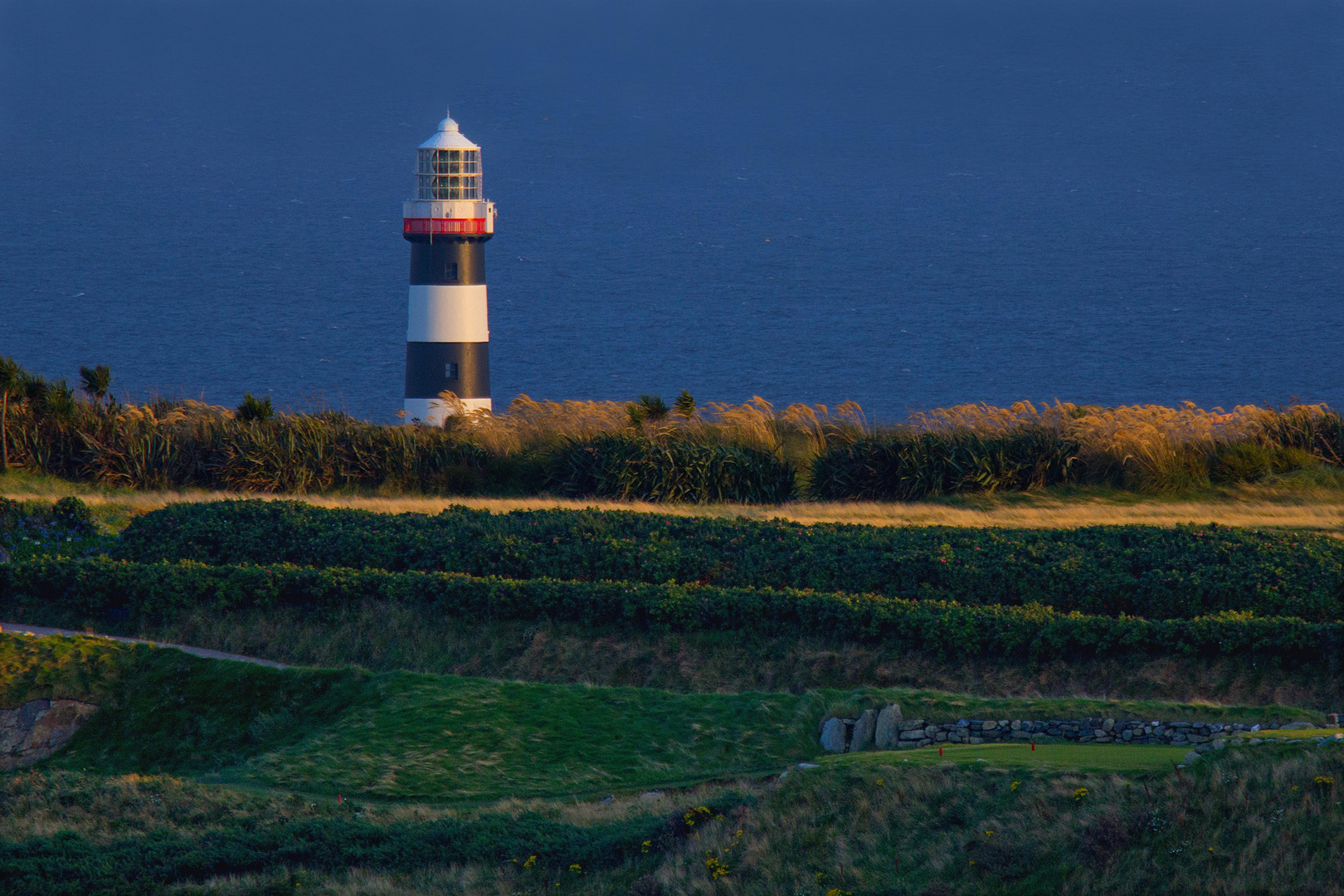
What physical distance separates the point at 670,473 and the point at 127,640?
30.7ft

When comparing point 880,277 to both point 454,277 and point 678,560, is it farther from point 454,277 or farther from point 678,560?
point 678,560

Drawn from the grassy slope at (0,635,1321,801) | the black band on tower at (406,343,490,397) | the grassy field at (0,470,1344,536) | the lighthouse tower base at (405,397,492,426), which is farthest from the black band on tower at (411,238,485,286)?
the grassy slope at (0,635,1321,801)

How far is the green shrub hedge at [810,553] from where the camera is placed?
14.4 metres

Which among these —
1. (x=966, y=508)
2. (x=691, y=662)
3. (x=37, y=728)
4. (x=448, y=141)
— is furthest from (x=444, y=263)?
(x=37, y=728)

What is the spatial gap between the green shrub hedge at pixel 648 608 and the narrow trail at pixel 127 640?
19.7 inches

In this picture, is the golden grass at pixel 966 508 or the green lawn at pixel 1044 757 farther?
the golden grass at pixel 966 508

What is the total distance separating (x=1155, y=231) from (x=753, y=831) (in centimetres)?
9849

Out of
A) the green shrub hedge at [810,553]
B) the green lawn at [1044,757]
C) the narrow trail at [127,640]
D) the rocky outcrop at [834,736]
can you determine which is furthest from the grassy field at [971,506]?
the green lawn at [1044,757]

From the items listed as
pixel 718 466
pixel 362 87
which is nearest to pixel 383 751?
pixel 718 466

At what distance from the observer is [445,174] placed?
28.1 m

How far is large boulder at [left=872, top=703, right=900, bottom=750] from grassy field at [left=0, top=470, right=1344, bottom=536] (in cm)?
776

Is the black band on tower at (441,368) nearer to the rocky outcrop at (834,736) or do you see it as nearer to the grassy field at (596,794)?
the grassy field at (596,794)

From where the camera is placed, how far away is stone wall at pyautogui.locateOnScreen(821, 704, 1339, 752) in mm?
10180

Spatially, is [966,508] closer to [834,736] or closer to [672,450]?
[672,450]
